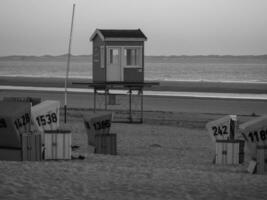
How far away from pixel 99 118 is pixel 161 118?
9.65 m

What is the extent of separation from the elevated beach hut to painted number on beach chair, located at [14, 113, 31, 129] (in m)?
12.0

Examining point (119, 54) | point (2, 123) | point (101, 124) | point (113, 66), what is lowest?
point (101, 124)

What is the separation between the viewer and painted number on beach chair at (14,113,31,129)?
14238 millimetres

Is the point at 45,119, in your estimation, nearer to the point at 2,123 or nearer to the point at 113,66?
the point at 2,123

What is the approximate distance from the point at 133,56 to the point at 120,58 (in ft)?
1.62

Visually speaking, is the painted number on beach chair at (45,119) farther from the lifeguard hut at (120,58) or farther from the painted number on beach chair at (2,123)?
the lifeguard hut at (120,58)

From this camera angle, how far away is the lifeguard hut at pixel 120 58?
2619cm

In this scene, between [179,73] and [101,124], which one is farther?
[179,73]

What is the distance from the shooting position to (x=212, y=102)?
35.4 meters

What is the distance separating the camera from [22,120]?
14391 mm

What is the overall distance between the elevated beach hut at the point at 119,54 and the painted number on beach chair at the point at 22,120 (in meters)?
12.0

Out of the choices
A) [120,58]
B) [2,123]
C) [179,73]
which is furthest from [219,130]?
[179,73]

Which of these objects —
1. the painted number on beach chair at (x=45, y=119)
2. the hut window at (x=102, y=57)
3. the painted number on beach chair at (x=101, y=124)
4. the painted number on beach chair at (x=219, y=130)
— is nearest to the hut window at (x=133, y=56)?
the hut window at (x=102, y=57)

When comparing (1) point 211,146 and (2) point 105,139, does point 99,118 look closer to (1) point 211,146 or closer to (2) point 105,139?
(2) point 105,139
